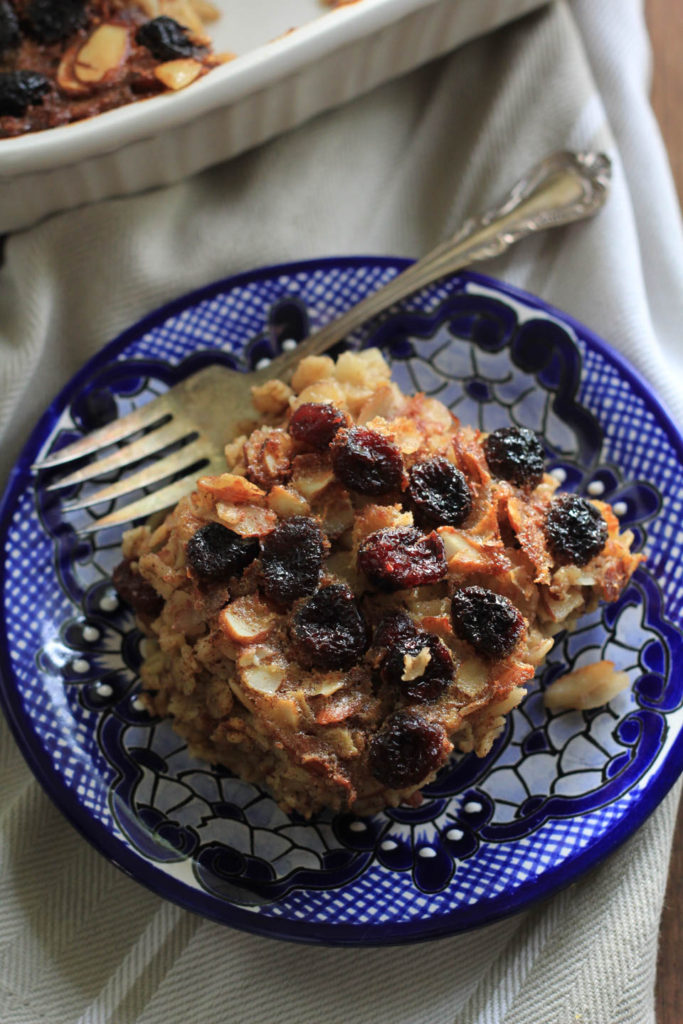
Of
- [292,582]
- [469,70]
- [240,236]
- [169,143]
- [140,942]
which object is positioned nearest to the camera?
[292,582]

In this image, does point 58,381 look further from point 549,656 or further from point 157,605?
point 549,656

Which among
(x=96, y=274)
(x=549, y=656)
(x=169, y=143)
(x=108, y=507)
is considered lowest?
(x=549, y=656)

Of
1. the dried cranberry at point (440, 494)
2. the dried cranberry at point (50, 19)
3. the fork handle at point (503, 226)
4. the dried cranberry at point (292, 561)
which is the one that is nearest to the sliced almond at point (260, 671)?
the dried cranberry at point (292, 561)

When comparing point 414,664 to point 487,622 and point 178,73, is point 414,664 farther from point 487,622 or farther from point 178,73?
point 178,73

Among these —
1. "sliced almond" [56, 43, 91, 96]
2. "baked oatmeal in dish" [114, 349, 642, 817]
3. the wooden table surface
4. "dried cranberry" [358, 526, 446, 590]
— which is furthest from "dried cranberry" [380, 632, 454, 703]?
the wooden table surface

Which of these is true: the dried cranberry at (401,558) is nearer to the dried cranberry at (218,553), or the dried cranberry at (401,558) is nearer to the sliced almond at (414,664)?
the sliced almond at (414,664)

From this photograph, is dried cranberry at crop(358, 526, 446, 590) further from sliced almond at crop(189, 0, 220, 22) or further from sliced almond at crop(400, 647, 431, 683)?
sliced almond at crop(189, 0, 220, 22)

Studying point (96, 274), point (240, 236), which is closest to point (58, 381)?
point (96, 274)
